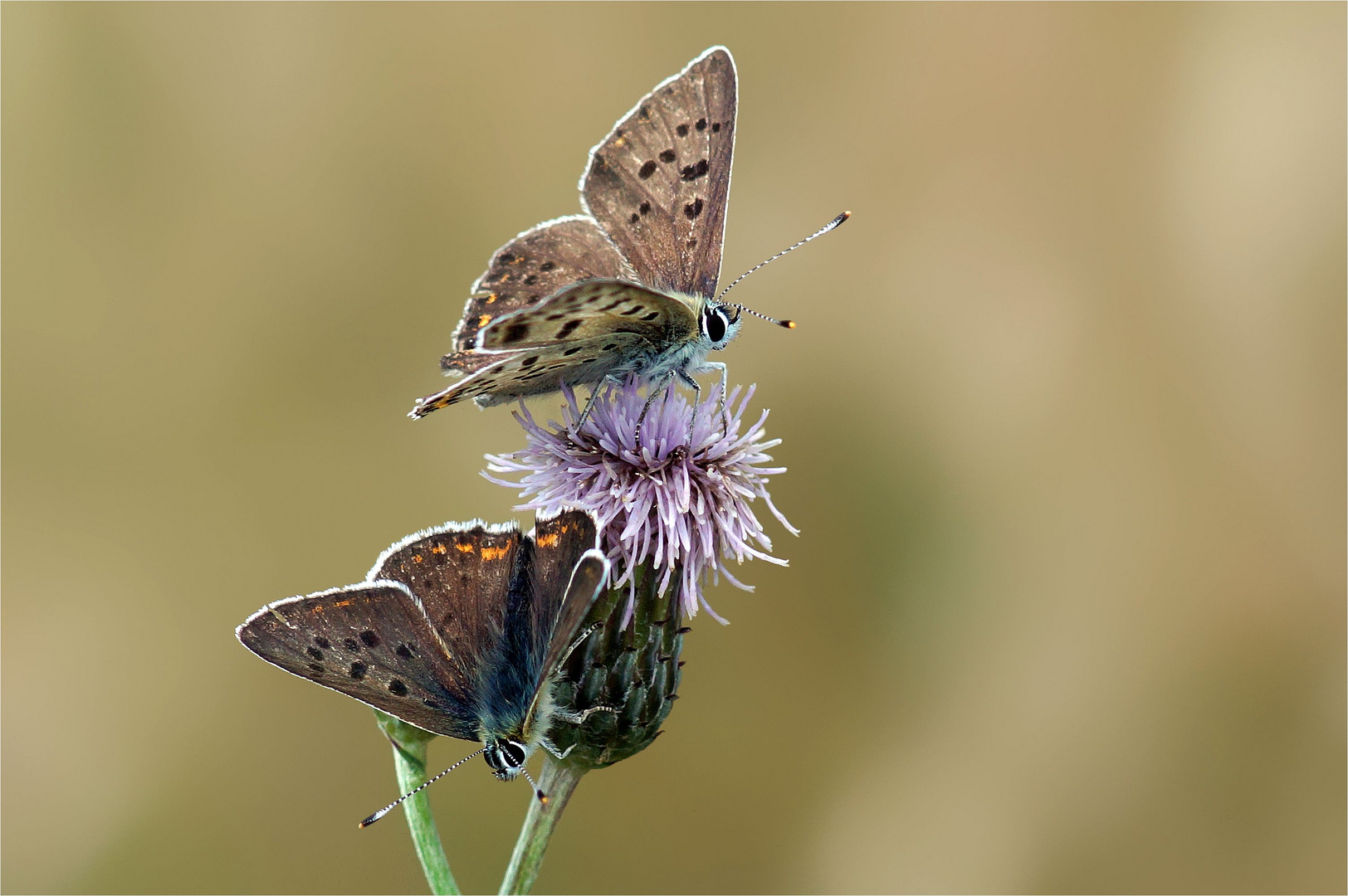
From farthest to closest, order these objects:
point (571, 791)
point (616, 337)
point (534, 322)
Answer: point (571, 791) → point (616, 337) → point (534, 322)

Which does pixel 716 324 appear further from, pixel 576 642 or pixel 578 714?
pixel 578 714

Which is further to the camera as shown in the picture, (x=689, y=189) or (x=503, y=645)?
(x=689, y=189)

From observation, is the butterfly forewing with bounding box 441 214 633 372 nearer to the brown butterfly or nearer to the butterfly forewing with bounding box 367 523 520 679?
the brown butterfly

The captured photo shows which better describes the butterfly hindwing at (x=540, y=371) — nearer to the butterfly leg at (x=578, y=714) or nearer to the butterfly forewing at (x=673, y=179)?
the butterfly forewing at (x=673, y=179)

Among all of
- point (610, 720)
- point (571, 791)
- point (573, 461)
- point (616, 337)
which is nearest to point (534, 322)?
point (616, 337)

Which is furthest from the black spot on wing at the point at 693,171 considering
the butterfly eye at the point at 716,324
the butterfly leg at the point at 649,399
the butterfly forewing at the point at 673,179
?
the butterfly leg at the point at 649,399

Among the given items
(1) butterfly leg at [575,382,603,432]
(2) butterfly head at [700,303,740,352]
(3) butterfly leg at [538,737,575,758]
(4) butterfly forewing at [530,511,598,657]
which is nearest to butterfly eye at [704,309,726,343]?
(2) butterfly head at [700,303,740,352]

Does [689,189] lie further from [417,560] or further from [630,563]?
[417,560]

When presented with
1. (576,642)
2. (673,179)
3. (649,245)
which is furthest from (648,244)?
(576,642)
